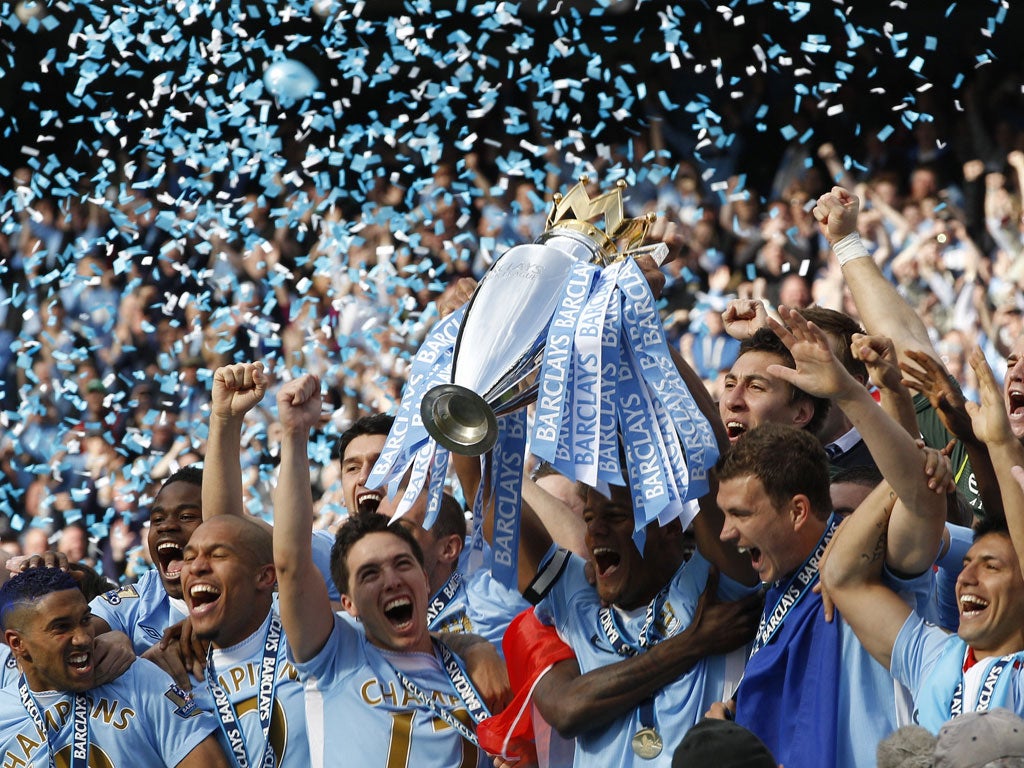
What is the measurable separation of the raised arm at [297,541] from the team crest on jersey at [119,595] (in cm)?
113

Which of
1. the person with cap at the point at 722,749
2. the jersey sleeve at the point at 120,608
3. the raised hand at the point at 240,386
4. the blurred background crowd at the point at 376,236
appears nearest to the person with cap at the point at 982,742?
the person with cap at the point at 722,749

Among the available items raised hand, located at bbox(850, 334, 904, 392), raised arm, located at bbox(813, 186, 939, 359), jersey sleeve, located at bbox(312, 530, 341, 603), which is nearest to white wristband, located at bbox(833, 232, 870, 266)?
raised arm, located at bbox(813, 186, 939, 359)

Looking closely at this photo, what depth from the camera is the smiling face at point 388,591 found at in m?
3.75

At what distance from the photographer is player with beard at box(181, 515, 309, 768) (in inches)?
147

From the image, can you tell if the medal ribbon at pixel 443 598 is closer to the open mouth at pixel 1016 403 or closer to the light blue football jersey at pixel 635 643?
the light blue football jersey at pixel 635 643

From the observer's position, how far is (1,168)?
10039 mm

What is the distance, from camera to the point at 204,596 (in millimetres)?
3873

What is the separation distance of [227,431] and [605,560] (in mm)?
1117

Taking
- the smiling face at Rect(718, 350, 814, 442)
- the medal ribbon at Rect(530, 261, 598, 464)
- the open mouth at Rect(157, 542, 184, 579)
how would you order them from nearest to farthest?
the medal ribbon at Rect(530, 261, 598, 464) → the smiling face at Rect(718, 350, 814, 442) → the open mouth at Rect(157, 542, 184, 579)

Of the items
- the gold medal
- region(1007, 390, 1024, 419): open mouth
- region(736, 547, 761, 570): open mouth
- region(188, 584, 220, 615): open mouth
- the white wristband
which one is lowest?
the gold medal

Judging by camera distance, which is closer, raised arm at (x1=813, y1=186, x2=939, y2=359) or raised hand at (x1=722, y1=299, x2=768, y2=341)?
raised hand at (x1=722, y1=299, x2=768, y2=341)

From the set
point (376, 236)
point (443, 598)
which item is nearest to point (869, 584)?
point (443, 598)

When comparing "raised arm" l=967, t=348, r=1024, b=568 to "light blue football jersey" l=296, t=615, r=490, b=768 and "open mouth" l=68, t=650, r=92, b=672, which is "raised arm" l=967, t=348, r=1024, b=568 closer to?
"light blue football jersey" l=296, t=615, r=490, b=768

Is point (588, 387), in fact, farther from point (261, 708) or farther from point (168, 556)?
point (168, 556)
